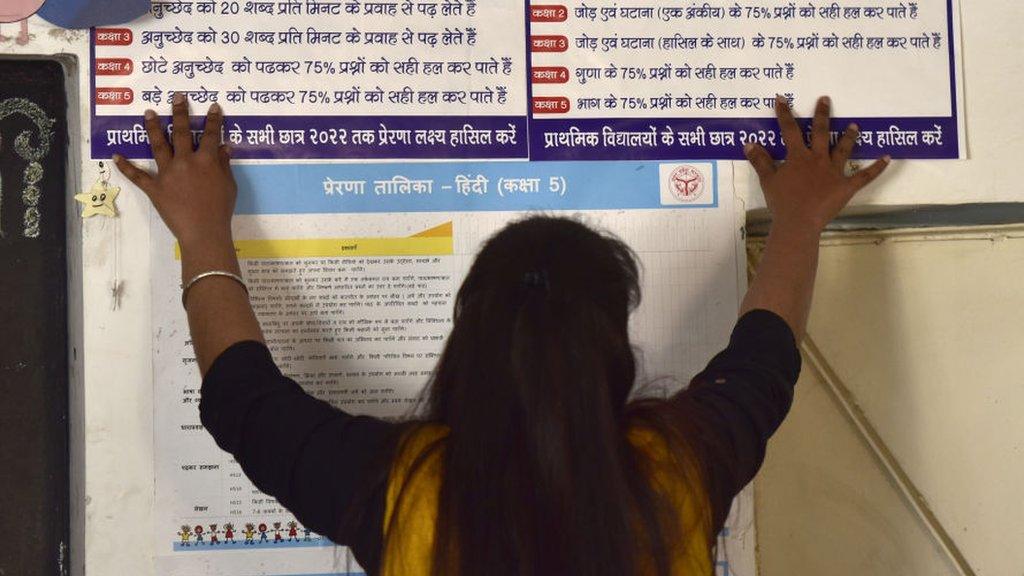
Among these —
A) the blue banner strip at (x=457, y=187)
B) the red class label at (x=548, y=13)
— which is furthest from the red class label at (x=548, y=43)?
the blue banner strip at (x=457, y=187)

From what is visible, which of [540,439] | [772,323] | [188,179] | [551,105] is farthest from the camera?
[551,105]

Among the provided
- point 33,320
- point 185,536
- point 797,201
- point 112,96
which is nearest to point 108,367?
point 33,320

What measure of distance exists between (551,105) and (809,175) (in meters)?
0.35

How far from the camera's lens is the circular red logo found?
1.22 metres

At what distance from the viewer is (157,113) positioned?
3.76 ft

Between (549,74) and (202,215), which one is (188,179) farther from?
(549,74)

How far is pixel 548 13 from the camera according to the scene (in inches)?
47.8

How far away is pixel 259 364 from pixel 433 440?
0.21 metres

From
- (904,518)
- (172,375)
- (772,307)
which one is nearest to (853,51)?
(772,307)

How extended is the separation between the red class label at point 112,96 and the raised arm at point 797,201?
0.81 m

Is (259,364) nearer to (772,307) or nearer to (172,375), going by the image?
(172,375)

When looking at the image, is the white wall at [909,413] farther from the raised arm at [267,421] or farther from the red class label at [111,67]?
the red class label at [111,67]

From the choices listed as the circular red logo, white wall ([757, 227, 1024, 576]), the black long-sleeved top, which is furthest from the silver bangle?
white wall ([757, 227, 1024, 576])

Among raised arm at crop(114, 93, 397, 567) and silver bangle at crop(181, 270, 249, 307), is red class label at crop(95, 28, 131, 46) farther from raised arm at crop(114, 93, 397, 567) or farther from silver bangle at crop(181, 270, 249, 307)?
silver bangle at crop(181, 270, 249, 307)
